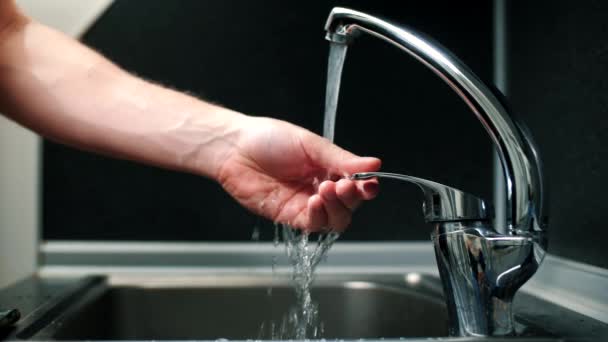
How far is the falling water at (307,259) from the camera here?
583mm

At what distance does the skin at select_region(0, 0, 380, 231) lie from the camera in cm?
74

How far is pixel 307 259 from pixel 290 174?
11 centimetres

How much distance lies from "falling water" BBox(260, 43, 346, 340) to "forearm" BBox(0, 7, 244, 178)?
159mm

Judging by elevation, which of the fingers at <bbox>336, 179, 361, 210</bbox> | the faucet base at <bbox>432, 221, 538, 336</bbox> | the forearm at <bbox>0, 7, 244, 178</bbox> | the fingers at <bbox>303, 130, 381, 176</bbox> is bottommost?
the faucet base at <bbox>432, 221, 538, 336</bbox>

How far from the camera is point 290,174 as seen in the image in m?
0.73

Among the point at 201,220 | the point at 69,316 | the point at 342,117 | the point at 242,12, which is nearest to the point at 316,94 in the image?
the point at 342,117

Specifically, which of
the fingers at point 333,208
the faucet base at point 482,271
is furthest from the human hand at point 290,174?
the faucet base at point 482,271

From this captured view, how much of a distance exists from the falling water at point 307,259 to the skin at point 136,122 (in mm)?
43

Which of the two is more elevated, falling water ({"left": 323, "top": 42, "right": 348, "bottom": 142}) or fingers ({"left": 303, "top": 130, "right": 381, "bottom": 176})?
falling water ({"left": 323, "top": 42, "right": 348, "bottom": 142})

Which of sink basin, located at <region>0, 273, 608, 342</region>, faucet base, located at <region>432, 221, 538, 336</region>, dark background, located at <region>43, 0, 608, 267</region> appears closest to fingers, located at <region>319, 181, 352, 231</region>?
faucet base, located at <region>432, 221, 538, 336</region>

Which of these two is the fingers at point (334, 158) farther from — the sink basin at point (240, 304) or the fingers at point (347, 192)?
the sink basin at point (240, 304)

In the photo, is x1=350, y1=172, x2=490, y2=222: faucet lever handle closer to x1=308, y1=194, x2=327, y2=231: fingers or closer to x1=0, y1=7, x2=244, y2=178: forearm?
x1=308, y1=194, x2=327, y2=231: fingers

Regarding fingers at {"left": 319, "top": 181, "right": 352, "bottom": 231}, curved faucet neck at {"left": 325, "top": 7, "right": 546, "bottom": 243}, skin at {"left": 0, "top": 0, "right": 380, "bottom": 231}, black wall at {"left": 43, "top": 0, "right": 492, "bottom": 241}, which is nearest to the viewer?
curved faucet neck at {"left": 325, "top": 7, "right": 546, "bottom": 243}

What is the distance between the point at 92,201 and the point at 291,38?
463 millimetres
